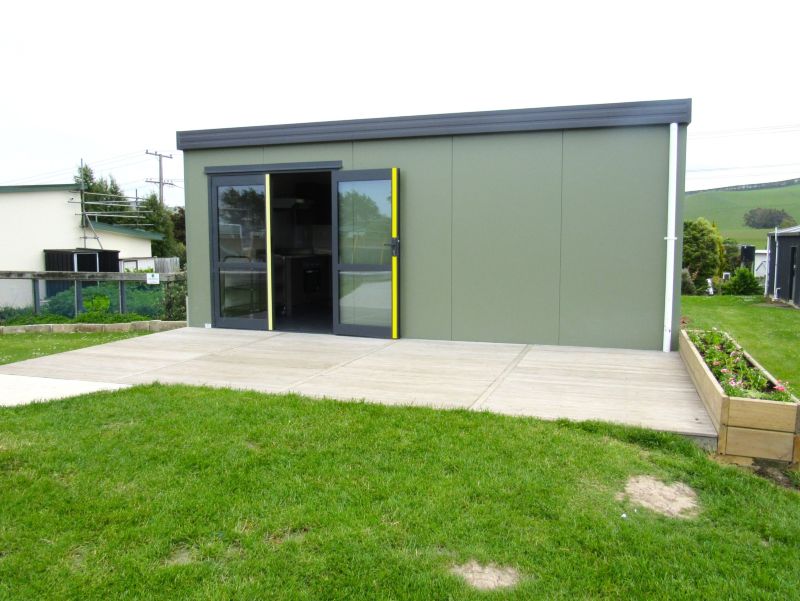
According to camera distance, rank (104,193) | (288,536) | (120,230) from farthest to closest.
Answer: (104,193) → (120,230) → (288,536)

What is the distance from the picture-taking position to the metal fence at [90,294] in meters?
10.1

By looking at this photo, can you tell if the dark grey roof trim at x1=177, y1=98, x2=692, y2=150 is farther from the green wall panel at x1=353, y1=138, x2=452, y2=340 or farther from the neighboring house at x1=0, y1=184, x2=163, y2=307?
the neighboring house at x1=0, y1=184, x2=163, y2=307

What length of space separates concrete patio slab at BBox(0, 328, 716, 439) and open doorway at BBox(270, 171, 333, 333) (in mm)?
1559

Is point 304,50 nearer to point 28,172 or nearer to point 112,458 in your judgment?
point 112,458

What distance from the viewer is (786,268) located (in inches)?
678

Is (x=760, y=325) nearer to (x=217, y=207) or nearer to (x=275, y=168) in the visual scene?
(x=275, y=168)

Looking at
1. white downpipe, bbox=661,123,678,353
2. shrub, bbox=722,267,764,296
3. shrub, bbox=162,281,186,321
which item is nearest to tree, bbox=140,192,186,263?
shrub, bbox=162,281,186,321

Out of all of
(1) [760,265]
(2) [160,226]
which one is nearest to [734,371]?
(1) [760,265]

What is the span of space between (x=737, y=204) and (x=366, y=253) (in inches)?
2289

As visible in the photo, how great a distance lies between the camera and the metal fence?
33.1ft

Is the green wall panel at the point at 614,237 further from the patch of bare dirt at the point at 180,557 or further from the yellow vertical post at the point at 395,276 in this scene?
the patch of bare dirt at the point at 180,557

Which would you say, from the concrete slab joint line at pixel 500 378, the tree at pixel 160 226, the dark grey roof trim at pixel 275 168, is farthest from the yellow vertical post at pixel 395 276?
the tree at pixel 160 226

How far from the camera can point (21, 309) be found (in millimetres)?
10766

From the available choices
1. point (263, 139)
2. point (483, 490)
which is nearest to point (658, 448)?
point (483, 490)
